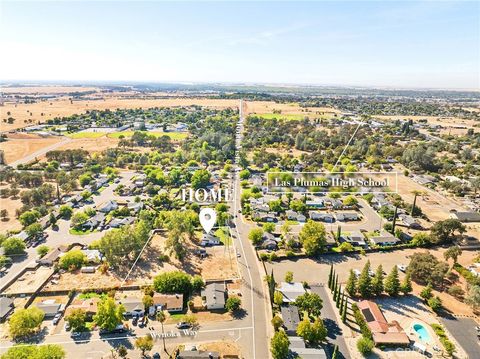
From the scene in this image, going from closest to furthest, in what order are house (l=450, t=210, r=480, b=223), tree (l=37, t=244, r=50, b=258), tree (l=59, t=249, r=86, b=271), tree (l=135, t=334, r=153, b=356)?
tree (l=135, t=334, r=153, b=356) < tree (l=59, t=249, r=86, b=271) < tree (l=37, t=244, r=50, b=258) < house (l=450, t=210, r=480, b=223)

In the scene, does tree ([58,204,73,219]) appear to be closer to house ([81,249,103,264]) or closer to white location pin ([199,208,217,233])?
house ([81,249,103,264])

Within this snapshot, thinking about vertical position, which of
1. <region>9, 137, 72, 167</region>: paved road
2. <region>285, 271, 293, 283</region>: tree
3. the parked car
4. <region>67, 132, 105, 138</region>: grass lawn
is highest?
<region>67, 132, 105, 138</region>: grass lawn

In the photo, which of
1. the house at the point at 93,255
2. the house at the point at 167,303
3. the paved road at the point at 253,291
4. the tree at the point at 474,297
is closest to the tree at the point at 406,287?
the tree at the point at 474,297

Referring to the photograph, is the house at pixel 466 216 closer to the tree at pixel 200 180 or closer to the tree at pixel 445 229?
the tree at pixel 445 229

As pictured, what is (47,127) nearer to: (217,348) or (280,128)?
(280,128)

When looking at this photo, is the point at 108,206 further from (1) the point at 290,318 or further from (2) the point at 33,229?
(1) the point at 290,318

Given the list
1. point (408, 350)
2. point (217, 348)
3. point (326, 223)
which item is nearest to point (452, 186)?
point (326, 223)

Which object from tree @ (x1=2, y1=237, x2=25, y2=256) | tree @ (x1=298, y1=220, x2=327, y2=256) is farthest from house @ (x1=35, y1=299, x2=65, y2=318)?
tree @ (x1=298, y1=220, x2=327, y2=256)
